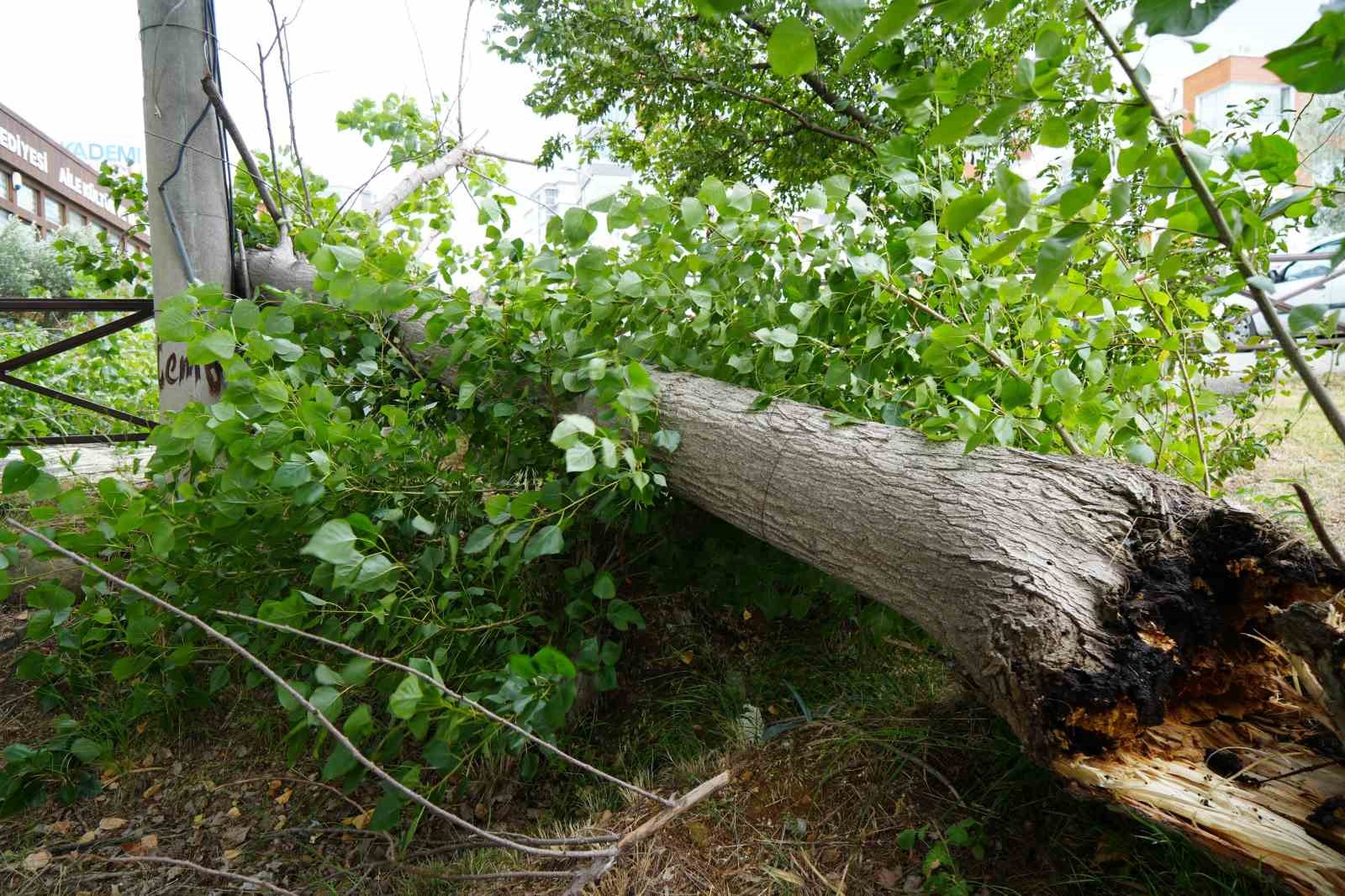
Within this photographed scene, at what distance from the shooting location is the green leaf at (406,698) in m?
1.33

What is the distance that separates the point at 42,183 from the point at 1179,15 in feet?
87.5

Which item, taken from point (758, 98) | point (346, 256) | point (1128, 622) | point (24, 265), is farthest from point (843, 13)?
point (24, 265)

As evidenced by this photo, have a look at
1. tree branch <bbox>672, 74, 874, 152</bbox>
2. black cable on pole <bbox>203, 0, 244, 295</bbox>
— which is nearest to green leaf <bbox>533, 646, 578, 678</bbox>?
black cable on pole <bbox>203, 0, 244, 295</bbox>

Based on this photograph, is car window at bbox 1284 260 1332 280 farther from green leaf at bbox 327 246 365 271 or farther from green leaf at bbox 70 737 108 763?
green leaf at bbox 70 737 108 763

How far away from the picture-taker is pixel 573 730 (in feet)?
7.61

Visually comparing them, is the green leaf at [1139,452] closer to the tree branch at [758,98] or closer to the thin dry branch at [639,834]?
the thin dry branch at [639,834]

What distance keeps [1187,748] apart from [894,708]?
2.76 ft

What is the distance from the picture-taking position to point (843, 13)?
22.1 inches

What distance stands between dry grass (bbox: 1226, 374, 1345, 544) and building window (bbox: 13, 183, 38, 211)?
2532 cm

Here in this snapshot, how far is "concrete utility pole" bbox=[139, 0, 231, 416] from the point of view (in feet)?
9.89

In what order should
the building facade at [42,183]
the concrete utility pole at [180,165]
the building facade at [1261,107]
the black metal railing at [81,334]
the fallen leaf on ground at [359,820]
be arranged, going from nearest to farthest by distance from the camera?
1. the building facade at [1261,107]
2. the fallen leaf on ground at [359,820]
3. the concrete utility pole at [180,165]
4. the black metal railing at [81,334]
5. the building facade at [42,183]

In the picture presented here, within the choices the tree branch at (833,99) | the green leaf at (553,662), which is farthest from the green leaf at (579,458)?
the tree branch at (833,99)

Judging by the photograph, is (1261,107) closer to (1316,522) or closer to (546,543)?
(1316,522)

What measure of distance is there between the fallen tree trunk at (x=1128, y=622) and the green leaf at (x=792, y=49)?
3.02ft
